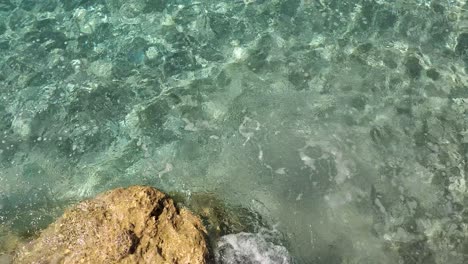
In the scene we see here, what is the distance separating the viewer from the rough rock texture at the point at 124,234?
582 centimetres

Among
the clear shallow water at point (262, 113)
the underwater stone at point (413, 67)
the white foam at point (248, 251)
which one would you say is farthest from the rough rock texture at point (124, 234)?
the underwater stone at point (413, 67)

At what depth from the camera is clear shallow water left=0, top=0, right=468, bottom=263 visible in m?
7.68

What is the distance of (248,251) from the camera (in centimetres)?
678

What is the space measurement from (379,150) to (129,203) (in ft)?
17.1

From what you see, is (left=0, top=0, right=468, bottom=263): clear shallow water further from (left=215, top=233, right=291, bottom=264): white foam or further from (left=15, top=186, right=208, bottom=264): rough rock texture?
(left=15, top=186, right=208, bottom=264): rough rock texture

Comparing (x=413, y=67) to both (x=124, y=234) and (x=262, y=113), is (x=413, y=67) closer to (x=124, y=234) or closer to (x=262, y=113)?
(x=262, y=113)

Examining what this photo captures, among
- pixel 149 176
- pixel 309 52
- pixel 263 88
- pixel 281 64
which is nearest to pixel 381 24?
pixel 309 52

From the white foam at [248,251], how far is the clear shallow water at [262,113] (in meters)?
0.14

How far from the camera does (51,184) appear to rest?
8.12m

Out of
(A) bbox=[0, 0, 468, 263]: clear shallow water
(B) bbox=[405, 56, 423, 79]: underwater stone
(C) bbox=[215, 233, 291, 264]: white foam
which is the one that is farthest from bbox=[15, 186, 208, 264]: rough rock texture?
(B) bbox=[405, 56, 423, 79]: underwater stone

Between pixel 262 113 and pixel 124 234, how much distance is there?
4.36 m

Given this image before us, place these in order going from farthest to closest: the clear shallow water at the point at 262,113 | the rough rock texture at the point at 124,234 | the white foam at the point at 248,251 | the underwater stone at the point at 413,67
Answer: the underwater stone at the point at 413,67 < the clear shallow water at the point at 262,113 < the white foam at the point at 248,251 < the rough rock texture at the point at 124,234

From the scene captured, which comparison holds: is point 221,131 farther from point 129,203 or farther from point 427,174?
point 427,174

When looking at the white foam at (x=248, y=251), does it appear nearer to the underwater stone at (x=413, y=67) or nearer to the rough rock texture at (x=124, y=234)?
the rough rock texture at (x=124, y=234)
